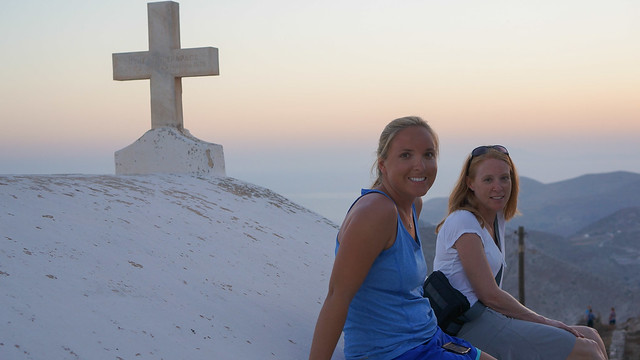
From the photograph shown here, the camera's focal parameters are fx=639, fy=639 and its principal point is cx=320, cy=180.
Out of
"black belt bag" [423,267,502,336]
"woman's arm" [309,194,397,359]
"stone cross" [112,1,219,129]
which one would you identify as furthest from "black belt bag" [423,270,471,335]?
"stone cross" [112,1,219,129]

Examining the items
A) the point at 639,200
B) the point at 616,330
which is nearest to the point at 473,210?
the point at 616,330

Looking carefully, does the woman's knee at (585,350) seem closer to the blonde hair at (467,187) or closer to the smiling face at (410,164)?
the blonde hair at (467,187)

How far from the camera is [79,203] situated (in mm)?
3115

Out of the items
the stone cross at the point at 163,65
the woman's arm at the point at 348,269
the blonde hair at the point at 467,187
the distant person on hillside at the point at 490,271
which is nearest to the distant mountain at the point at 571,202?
the stone cross at the point at 163,65

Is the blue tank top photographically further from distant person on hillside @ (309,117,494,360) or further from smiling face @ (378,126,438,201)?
smiling face @ (378,126,438,201)

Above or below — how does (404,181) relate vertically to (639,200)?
above

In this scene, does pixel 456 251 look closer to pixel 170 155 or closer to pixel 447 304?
pixel 447 304

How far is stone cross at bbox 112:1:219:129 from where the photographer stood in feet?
17.9

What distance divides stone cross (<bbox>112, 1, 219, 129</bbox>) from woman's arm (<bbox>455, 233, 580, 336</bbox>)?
3.34 metres

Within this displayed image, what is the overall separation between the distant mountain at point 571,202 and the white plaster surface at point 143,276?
61240mm

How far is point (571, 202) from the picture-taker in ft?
279

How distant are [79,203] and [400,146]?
5.51 feet

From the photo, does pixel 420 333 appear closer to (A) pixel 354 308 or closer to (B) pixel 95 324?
(A) pixel 354 308

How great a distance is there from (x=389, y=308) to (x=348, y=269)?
264 millimetres
